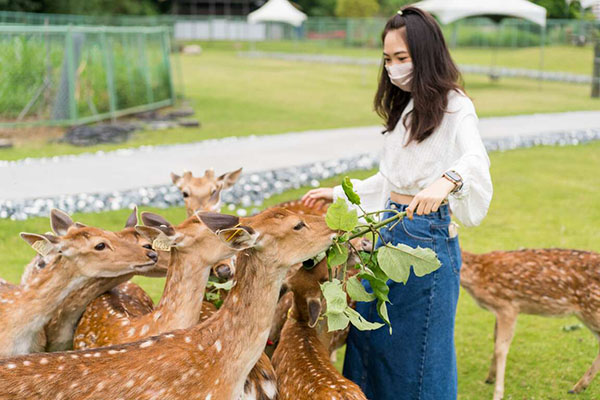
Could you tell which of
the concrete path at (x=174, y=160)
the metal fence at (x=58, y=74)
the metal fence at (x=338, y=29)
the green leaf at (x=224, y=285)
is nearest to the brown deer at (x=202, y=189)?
the green leaf at (x=224, y=285)

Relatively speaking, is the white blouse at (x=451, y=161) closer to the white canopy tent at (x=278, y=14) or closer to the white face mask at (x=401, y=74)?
the white face mask at (x=401, y=74)

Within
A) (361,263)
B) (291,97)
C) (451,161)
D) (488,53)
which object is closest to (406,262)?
(361,263)

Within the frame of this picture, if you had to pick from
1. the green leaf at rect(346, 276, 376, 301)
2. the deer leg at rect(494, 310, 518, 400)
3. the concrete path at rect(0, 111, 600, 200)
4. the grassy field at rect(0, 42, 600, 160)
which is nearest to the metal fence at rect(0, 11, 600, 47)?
the grassy field at rect(0, 42, 600, 160)

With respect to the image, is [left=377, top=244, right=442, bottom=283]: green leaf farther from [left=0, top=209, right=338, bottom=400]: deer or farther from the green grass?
the green grass

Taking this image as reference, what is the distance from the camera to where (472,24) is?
47438 millimetres

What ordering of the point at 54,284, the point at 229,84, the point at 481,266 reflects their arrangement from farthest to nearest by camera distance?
the point at 229,84 < the point at 481,266 < the point at 54,284

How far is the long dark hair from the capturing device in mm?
3766

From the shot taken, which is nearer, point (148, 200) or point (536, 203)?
point (148, 200)

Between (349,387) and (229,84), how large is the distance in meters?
24.0

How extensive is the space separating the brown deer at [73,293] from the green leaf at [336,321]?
4.04 feet

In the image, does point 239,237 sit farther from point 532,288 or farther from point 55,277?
point 532,288

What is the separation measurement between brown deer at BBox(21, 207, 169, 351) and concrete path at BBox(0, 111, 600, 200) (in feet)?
18.8

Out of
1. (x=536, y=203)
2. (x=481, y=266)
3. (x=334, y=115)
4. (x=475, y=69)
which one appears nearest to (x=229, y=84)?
(x=334, y=115)

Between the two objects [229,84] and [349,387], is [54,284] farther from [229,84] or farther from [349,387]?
[229,84]
